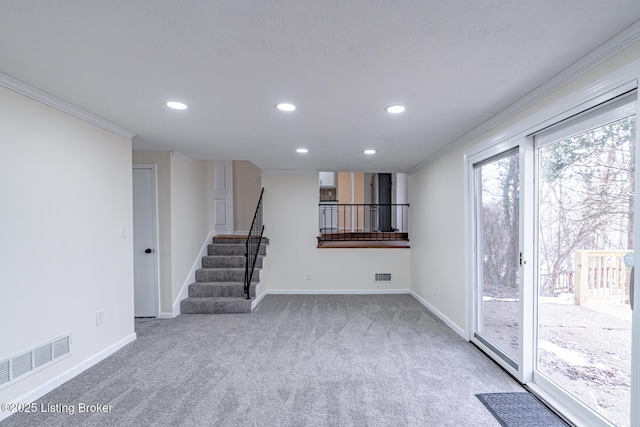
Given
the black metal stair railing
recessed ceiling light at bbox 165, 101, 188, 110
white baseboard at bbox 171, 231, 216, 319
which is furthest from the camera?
the black metal stair railing

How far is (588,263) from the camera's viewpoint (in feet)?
6.50

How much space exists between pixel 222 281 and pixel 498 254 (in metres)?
3.91

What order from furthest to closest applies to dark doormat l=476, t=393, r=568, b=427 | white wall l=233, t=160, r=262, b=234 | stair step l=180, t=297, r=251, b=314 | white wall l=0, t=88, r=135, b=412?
white wall l=233, t=160, r=262, b=234
stair step l=180, t=297, r=251, b=314
white wall l=0, t=88, r=135, b=412
dark doormat l=476, t=393, r=568, b=427

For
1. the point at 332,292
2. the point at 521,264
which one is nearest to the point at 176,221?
the point at 332,292

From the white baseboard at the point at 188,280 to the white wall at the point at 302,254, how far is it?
107cm

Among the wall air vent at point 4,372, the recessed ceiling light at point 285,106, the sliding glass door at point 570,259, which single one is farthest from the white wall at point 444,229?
the wall air vent at point 4,372

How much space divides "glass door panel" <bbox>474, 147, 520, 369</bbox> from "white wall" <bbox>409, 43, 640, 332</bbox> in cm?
22

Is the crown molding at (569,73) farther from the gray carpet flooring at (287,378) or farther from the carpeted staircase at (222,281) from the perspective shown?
the carpeted staircase at (222,281)

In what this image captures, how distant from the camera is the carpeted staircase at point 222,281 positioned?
445cm

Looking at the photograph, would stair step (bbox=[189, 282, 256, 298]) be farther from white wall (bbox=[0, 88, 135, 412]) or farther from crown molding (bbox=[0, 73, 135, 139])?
crown molding (bbox=[0, 73, 135, 139])

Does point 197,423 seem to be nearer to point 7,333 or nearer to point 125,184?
point 7,333

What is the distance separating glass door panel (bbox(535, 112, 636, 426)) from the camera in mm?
1741

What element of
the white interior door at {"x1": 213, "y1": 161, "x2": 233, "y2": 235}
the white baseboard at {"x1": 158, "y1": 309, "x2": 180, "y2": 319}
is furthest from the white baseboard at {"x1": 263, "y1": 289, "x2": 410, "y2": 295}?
the white interior door at {"x1": 213, "y1": 161, "x2": 233, "y2": 235}

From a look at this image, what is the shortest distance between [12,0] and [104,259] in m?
2.27
